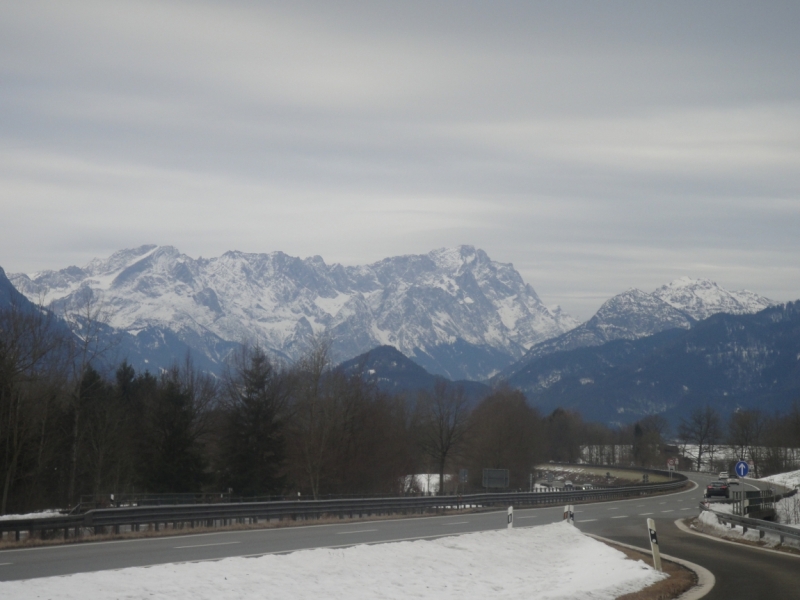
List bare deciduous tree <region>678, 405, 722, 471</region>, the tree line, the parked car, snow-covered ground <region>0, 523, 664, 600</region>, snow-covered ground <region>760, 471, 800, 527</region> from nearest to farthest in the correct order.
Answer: snow-covered ground <region>0, 523, 664, 600</region>
snow-covered ground <region>760, 471, 800, 527</region>
the tree line
the parked car
bare deciduous tree <region>678, 405, 722, 471</region>

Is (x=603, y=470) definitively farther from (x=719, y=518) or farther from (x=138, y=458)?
(x=719, y=518)

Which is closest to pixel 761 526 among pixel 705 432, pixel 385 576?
pixel 385 576

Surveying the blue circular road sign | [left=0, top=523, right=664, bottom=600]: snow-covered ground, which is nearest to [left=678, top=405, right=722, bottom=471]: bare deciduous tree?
the blue circular road sign

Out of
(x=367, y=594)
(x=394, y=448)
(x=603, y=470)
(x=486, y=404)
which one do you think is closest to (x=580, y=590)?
(x=367, y=594)

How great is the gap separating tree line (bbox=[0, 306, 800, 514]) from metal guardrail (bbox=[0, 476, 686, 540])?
48.7 feet

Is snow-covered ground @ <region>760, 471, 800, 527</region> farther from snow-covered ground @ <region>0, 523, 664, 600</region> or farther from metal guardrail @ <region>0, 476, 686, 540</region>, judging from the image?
snow-covered ground @ <region>0, 523, 664, 600</region>

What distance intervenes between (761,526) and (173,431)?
140ft

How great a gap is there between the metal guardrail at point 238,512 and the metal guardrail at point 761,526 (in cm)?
1493

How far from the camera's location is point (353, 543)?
23672 millimetres

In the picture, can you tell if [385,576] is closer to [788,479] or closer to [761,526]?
[761,526]

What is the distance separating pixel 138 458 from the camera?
67.0 m

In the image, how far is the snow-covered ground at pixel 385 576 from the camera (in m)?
13.5

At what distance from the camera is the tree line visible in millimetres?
49156

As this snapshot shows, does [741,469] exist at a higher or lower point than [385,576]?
higher
